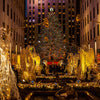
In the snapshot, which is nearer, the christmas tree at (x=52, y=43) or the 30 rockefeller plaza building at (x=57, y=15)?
the christmas tree at (x=52, y=43)

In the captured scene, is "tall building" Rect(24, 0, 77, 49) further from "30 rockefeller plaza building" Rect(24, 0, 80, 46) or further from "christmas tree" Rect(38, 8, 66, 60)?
"christmas tree" Rect(38, 8, 66, 60)

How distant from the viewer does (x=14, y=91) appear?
7.95m

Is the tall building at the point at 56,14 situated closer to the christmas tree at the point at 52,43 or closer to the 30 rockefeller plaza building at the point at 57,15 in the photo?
the 30 rockefeller plaza building at the point at 57,15

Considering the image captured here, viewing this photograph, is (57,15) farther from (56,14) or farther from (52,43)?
(52,43)

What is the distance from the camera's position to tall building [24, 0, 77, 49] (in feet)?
224

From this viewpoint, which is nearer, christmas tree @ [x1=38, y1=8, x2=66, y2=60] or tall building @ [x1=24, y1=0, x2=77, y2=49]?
christmas tree @ [x1=38, y1=8, x2=66, y2=60]

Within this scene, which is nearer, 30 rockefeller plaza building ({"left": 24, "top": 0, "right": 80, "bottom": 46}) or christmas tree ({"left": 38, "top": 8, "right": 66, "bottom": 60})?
christmas tree ({"left": 38, "top": 8, "right": 66, "bottom": 60})

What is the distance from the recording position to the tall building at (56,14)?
6819 cm

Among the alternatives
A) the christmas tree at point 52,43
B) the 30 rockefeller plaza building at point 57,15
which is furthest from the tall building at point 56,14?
the christmas tree at point 52,43

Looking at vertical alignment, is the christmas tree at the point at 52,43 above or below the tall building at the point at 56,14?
below

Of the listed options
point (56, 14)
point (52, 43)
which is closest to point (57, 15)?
point (56, 14)

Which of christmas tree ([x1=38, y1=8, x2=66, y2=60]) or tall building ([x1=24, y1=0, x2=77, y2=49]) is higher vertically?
tall building ([x1=24, y1=0, x2=77, y2=49])

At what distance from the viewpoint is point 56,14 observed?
67.9m

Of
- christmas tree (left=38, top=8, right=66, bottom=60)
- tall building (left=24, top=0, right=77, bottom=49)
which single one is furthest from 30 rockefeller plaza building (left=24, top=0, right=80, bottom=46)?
christmas tree (left=38, top=8, right=66, bottom=60)
